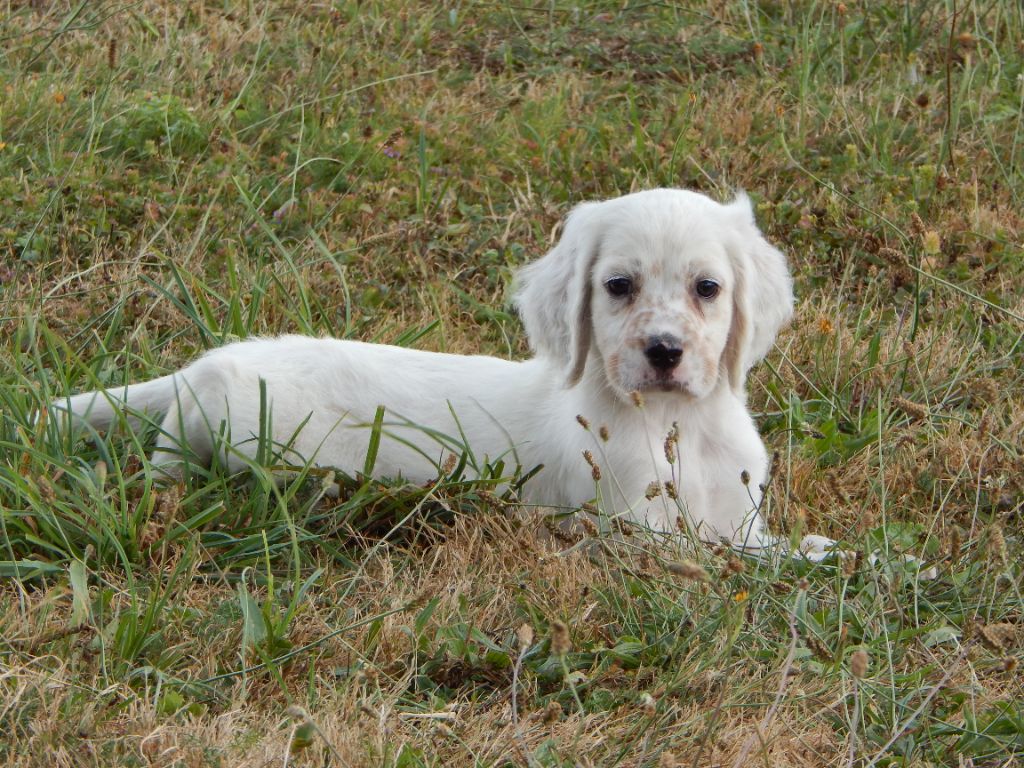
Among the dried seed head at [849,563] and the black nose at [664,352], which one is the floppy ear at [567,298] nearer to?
the black nose at [664,352]

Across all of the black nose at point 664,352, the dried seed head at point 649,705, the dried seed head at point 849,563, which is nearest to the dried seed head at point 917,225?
the black nose at point 664,352

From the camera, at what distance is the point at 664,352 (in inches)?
128

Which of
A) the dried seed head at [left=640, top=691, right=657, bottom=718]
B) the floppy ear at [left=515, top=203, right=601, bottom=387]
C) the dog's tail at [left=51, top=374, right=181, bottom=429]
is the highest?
the floppy ear at [left=515, top=203, right=601, bottom=387]

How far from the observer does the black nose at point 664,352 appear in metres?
3.25

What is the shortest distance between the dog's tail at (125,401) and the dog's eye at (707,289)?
148cm

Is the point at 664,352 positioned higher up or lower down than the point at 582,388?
higher up

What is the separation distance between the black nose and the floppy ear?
346 mm

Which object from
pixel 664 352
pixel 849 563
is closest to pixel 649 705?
pixel 849 563

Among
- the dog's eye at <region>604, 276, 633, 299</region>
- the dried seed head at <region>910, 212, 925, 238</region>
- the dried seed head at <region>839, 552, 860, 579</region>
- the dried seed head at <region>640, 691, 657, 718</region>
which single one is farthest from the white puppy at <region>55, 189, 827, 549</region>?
the dried seed head at <region>640, 691, 657, 718</region>

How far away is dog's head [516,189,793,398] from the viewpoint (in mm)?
3314

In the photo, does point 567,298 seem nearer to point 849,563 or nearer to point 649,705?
point 849,563

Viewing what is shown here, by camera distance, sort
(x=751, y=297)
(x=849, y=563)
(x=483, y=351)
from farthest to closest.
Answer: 1. (x=483, y=351)
2. (x=751, y=297)
3. (x=849, y=563)

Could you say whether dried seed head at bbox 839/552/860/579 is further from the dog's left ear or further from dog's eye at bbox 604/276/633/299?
dog's eye at bbox 604/276/633/299

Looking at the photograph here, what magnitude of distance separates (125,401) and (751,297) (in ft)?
5.58
